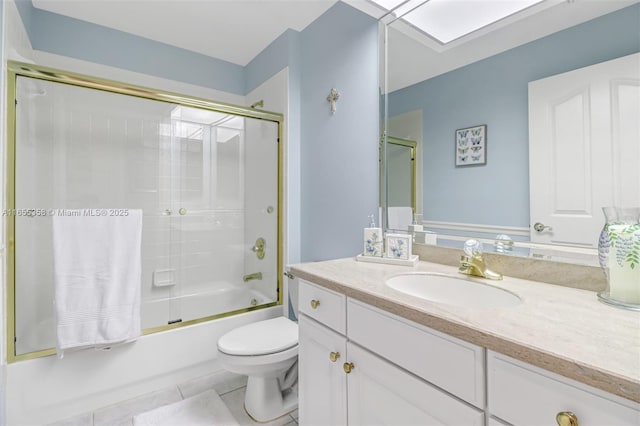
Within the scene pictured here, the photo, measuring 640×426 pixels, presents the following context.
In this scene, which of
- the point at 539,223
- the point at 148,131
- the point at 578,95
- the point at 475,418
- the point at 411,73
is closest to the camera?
the point at 475,418

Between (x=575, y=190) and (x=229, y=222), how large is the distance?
2.11m

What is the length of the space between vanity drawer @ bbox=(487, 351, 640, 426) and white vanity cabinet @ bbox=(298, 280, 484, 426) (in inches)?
2.9

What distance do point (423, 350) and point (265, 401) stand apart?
1.15m

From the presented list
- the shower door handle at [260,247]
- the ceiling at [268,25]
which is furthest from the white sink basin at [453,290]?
the shower door handle at [260,247]

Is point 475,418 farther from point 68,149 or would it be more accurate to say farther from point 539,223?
point 68,149

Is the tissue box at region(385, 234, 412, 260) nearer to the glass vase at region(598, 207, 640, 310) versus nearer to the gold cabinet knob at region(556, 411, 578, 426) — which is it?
the glass vase at region(598, 207, 640, 310)

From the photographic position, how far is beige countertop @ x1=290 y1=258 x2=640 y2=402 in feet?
1.60

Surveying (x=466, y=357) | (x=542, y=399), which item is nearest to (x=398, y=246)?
(x=466, y=357)

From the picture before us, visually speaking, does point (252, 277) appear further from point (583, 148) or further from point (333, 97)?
point (583, 148)

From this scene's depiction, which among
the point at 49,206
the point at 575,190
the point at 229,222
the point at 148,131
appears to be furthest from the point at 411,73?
the point at 49,206

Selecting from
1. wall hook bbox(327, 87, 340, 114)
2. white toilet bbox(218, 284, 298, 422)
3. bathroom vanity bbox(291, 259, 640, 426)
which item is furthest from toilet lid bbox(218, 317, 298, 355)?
wall hook bbox(327, 87, 340, 114)

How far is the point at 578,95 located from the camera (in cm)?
92

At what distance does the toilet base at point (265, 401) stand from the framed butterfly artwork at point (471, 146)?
4.79 feet

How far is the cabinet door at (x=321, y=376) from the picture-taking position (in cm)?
105
